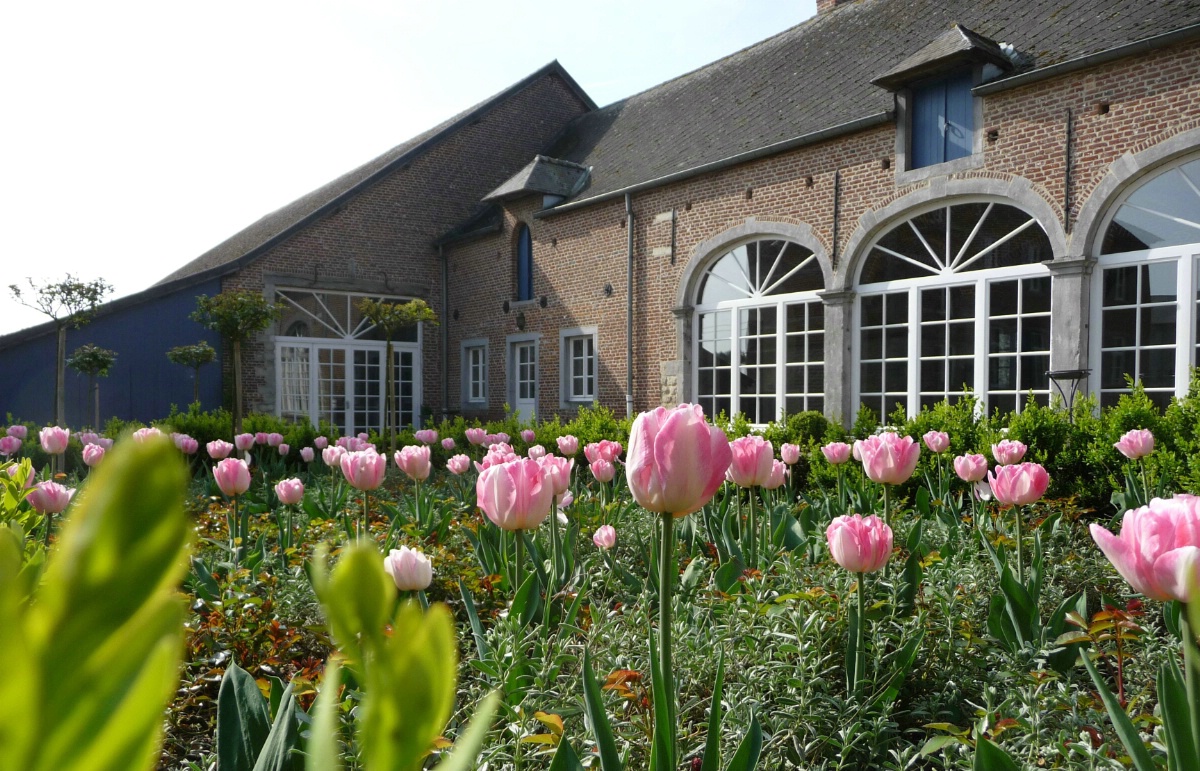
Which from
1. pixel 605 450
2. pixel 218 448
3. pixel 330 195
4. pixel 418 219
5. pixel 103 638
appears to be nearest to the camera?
pixel 103 638

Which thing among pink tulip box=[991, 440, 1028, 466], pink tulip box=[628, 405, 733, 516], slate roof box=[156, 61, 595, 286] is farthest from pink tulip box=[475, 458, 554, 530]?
slate roof box=[156, 61, 595, 286]

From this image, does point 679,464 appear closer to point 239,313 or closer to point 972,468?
point 972,468

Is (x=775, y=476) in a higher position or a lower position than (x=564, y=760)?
higher

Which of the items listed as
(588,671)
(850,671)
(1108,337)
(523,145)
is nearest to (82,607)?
(588,671)

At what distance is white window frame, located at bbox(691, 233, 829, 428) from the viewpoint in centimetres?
1112

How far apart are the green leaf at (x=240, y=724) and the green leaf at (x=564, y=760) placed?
59 cm

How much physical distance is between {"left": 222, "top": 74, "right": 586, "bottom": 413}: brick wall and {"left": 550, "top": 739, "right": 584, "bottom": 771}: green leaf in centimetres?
1443

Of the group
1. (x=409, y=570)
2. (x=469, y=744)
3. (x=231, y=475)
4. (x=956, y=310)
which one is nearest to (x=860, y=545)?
(x=409, y=570)

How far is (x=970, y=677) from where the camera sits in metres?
2.49

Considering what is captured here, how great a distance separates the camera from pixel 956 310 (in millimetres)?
9742

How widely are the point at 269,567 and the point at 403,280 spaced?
13225mm

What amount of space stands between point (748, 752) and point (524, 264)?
14.5m

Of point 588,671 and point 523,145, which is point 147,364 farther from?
point 588,671

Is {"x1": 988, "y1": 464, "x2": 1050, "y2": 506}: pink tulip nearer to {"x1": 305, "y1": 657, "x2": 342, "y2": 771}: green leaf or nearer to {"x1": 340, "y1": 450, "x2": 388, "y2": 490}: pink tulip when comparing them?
{"x1": 340, "y1": 450, "x2": 388, "y2": 490}: pink tulip
